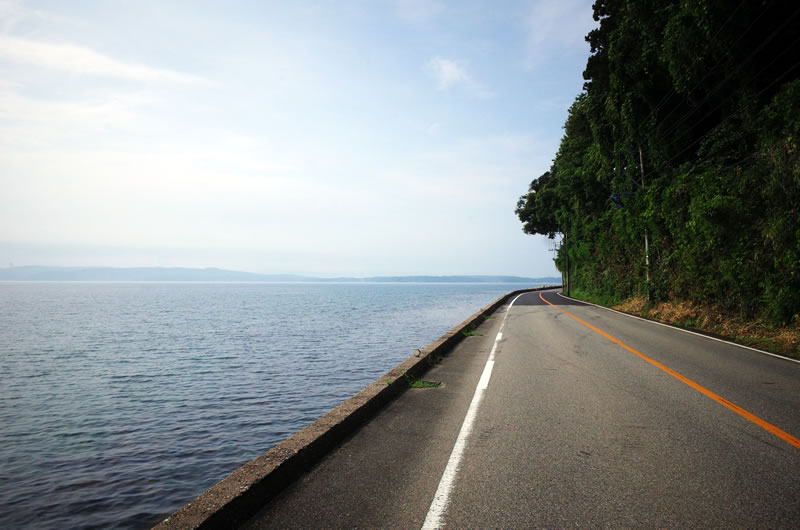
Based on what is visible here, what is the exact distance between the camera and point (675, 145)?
18984mm

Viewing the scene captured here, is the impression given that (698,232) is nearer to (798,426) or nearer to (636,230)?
(636,230)

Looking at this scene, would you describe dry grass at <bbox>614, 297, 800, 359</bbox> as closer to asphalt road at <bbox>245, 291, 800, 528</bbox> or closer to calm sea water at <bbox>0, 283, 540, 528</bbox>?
asphalt road at <bbox>245, 291, 800, 528</bbox>

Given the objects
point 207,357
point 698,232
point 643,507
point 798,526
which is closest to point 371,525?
→ point 643,507

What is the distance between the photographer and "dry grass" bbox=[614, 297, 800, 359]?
35.4 ft

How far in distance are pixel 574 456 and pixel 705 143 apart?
1581cm

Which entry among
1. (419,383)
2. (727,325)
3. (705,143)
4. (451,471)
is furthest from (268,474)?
(705,143)

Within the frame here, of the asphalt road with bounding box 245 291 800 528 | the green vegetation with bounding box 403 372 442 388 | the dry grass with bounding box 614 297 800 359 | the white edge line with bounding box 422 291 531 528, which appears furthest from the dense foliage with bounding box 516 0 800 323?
the white edge line with bounding box 422 291 531 528

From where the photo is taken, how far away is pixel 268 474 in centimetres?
376

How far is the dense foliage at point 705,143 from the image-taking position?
11.2 meters

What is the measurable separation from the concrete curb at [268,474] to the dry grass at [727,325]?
9830 millimetres

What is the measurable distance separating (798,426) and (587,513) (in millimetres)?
3581

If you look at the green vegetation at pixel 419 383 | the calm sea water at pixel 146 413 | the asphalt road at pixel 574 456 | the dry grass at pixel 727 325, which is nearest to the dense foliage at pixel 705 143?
the dry grass at pixel 727 325

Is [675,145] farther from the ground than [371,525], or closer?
farther from the ground

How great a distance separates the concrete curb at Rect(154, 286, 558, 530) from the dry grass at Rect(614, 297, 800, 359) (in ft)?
32.2
